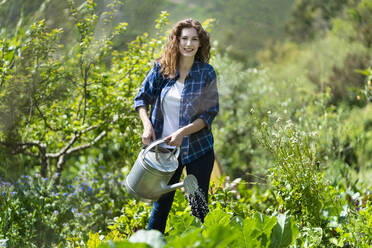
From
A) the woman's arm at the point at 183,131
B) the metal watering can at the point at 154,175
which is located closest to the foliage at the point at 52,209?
the metal watering can at the point at 154,175

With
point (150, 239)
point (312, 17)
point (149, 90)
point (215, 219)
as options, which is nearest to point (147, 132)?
point (149, 90)

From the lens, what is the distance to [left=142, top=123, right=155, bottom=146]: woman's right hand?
1.73 m

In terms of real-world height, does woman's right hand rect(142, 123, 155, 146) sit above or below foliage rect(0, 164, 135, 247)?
above

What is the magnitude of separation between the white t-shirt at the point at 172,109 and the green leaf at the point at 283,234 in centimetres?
62

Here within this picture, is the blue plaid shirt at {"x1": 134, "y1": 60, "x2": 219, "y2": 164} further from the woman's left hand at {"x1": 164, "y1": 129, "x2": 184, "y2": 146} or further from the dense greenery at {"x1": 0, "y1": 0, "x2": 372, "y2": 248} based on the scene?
the dense greenery at {"x1": 0, "y1": 0, "x2": 372, "y2": 248}

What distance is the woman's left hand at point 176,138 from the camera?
166 centimetres

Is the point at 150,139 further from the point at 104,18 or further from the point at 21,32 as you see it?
the point at 21,32

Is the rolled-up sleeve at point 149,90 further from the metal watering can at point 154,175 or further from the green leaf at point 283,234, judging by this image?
the green leaf at point 283,234

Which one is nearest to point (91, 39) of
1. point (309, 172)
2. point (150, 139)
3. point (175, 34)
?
point (175, 34)

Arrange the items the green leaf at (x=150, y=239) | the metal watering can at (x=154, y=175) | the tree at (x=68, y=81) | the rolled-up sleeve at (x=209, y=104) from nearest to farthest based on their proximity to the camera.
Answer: the green leaf at (x=150, y=239)
the metal watering can at (x=154, y=175)
the rolled-up sleeve at (x=209, y=104)
the tree at (x=68, y=81)

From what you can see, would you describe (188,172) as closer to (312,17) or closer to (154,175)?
(154,175)

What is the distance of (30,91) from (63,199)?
73 centimetres

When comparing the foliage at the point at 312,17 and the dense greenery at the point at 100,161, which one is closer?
the dense greenery at the point at 100,161

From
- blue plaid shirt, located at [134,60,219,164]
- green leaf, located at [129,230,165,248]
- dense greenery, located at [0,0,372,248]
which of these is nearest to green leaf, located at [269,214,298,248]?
dense greenery, located at [0,0,372,248]
